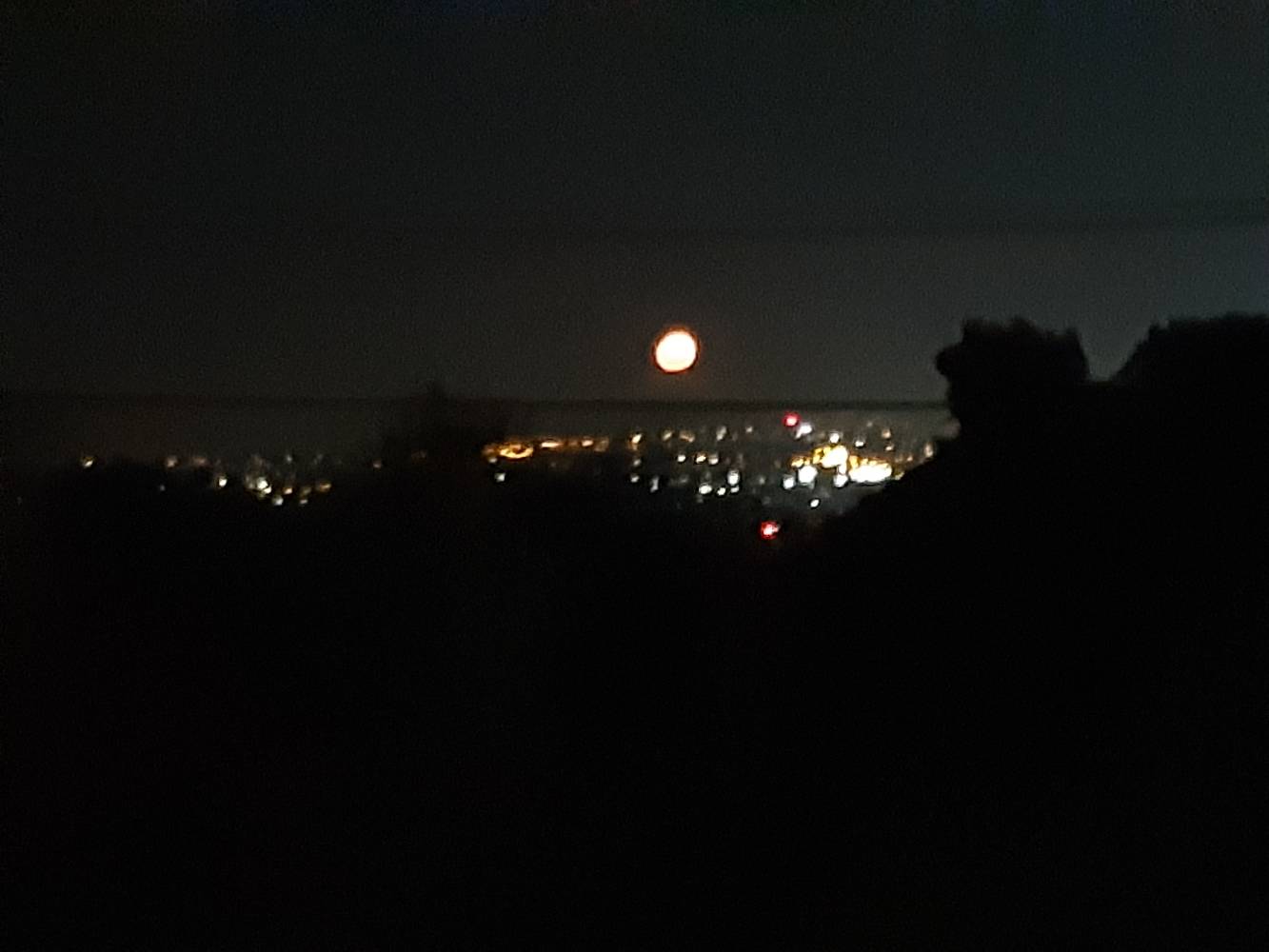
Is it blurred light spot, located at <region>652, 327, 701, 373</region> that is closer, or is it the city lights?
the city lights

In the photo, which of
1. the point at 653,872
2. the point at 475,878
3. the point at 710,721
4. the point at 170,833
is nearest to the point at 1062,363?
the point at 710,721

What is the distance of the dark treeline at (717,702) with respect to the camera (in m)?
1.70

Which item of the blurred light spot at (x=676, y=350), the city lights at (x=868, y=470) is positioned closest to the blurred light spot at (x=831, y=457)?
the city lights at (x=868, y=470)

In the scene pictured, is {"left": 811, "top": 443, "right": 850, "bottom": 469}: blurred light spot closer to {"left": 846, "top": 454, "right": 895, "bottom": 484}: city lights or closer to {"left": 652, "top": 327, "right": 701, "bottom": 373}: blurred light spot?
{"left": 846, "top": 454, "right": 895, "bottom": 484}: city lights

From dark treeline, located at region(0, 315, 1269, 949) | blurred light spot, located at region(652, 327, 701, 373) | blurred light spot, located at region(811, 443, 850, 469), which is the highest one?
blurred light spot, located at region(652, 327, 701, 373)

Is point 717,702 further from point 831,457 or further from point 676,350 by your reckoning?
point 676,350

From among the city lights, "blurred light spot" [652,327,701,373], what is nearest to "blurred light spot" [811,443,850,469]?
the city lights

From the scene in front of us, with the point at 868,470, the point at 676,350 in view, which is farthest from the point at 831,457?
the point at 676,350

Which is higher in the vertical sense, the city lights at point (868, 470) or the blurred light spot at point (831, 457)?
the blurred light spot at point (831, 457)

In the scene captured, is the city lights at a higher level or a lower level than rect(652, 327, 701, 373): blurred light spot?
lower

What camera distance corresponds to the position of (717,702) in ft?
5.70

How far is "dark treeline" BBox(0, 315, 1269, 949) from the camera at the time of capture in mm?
1704

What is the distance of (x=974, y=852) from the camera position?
172 cm

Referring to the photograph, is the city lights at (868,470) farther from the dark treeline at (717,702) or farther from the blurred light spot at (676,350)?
the blurred light spot at (676,350)
